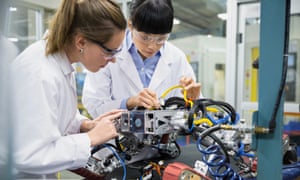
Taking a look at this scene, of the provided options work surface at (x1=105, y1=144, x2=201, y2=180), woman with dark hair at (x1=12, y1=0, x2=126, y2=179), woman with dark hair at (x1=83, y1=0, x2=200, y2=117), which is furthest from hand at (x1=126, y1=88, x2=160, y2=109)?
work surface at (x1=105, y1=144, x2=201, y2=180)

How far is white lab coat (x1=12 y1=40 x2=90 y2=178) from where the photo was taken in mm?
754

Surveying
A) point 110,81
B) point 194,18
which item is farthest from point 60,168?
point 194,18

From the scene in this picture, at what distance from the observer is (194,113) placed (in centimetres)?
87

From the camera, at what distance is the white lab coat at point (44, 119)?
2.47ft

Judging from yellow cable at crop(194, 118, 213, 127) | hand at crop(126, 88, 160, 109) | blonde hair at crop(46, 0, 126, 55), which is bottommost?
yellow cable at crop(194, 118, 213, 127)

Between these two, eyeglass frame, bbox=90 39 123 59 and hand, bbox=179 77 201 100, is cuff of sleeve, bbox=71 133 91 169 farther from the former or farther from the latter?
hand, bbox=179 77 201 100

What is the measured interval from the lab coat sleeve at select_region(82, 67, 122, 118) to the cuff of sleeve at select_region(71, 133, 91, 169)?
530mm

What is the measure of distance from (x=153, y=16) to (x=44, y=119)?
0.64 m

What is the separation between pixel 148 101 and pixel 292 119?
2.24 m

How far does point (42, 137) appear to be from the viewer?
2.53 ft

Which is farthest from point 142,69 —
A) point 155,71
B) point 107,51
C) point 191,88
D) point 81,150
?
point 81,150

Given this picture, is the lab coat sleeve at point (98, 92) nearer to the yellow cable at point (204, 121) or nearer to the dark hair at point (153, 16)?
the dark hair at point (153, 16)

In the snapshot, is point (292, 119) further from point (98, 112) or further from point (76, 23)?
point (76, 23)

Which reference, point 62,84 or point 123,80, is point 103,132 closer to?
point 62,84
